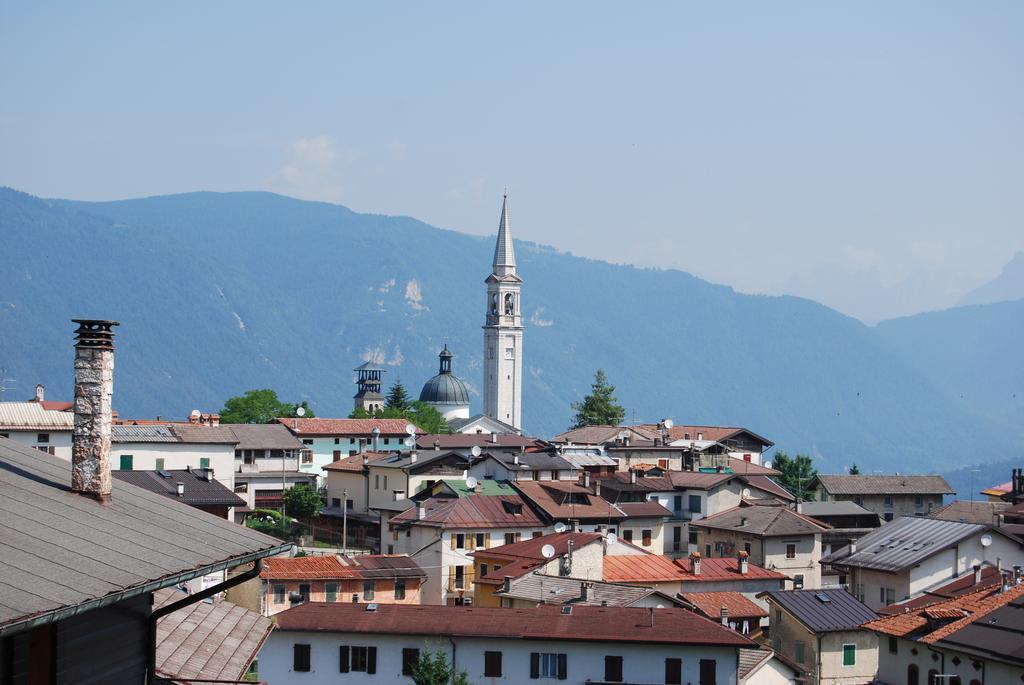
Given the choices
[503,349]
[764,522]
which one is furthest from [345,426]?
[503,349]

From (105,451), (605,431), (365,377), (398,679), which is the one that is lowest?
(398,679)

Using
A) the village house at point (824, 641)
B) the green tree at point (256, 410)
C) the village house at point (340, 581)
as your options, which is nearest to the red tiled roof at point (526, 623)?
the village house at point (824, 641)

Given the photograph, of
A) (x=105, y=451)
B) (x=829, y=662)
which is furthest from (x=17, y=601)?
(x=829, y=662)

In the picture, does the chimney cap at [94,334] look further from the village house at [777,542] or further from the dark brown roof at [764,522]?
the dark brown roof at [764,522]

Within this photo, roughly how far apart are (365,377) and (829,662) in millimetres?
122023

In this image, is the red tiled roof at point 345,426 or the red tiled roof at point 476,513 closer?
the red tiled roof at point 476,513

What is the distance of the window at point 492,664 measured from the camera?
3806 centimetres

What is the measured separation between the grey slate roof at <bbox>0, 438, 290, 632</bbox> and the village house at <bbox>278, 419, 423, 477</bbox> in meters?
80.3

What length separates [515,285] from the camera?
179875 millimetres

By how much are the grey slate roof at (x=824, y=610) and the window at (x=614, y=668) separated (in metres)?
9.99

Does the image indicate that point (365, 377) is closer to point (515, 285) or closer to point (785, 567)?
point (515, 285)

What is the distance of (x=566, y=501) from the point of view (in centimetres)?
6612

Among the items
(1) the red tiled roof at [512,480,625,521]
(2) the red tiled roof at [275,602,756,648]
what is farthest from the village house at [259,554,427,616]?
(1) the red tiled roof at [512,480,625,521]

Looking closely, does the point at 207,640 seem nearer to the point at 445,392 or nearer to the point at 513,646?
the point at 513,646
